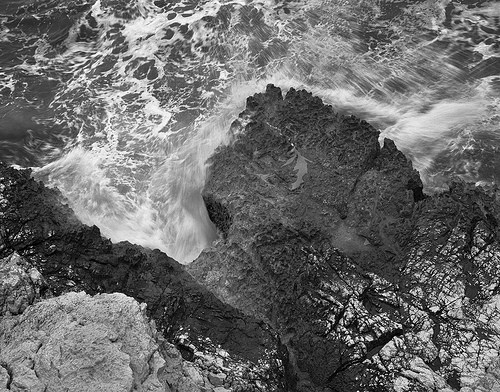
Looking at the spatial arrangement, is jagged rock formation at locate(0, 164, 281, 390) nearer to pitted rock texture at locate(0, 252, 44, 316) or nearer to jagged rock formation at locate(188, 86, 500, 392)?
pitted rock texture at locate(0, 252, 44, 316)

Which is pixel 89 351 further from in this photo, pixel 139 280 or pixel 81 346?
pixel 139 280

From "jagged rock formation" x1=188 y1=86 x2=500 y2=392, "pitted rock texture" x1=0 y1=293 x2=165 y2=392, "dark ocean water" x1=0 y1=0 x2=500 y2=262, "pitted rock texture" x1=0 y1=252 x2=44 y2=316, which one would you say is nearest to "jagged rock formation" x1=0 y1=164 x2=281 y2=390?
"pitted rock texture" x1=0 y1=252 x2=44 y2=316

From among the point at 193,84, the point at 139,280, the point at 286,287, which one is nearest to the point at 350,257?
the point at 286,287

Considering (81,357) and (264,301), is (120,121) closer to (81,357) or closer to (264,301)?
(264,301)

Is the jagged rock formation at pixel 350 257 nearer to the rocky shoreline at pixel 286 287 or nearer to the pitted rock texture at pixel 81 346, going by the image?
the rocky shoreline at pixel 286 287

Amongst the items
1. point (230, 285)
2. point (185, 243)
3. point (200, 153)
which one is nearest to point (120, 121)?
point (200, 153)
